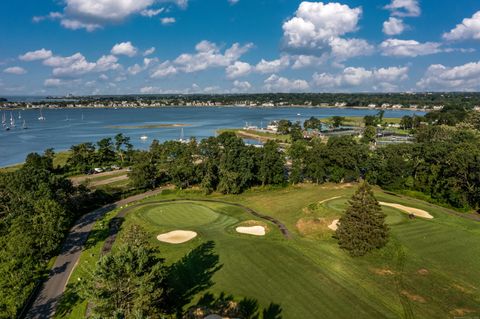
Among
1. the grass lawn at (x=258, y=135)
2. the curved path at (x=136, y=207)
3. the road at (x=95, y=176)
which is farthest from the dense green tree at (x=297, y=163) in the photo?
the grass lawn at (x=258, y=135)

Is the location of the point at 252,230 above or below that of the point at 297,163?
below

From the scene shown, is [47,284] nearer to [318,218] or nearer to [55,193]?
[55,193]

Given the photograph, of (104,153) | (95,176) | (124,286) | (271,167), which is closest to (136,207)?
(271,167)

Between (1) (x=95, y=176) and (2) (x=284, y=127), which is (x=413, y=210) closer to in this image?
(1) (x=95, y=176)

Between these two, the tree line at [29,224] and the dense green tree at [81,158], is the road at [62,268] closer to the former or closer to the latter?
the tree line at [29,224]

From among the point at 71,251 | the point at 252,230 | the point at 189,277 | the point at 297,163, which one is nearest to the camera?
the point at 189,277

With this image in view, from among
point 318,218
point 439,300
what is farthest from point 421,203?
point 439,300
